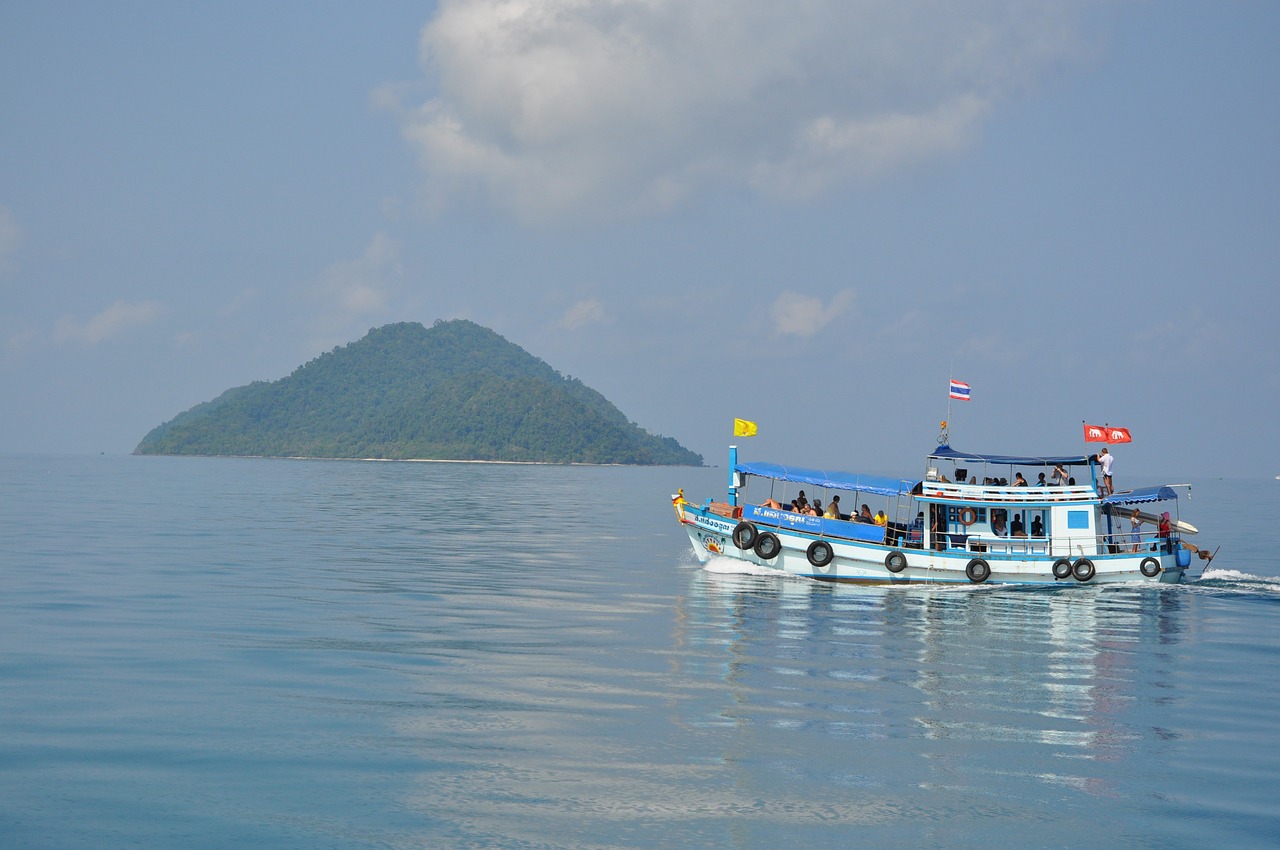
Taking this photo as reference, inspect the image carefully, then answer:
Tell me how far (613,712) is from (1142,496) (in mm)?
28640

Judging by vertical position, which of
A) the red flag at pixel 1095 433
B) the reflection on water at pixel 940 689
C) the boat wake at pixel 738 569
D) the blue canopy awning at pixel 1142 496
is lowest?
the reflection on water at pixel 940 689

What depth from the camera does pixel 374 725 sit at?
17312 millimetres

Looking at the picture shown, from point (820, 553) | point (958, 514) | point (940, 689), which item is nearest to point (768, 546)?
point (820, 553)

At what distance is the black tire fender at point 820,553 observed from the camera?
3909 centimetres

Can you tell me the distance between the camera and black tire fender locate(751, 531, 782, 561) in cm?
3975

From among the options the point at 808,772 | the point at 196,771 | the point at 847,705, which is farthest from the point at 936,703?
the point at 196,771

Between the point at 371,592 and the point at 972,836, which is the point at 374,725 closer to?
the point at 972,836

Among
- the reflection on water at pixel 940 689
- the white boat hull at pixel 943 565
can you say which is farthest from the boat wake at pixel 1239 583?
the reflection on water at pixel 940 689

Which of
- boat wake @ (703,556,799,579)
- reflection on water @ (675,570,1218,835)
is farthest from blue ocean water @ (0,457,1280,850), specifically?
boat wake @ (703,556,799,579)

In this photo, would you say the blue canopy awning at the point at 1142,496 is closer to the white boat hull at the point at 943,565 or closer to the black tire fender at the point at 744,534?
the white boat hull at the point at 943,565

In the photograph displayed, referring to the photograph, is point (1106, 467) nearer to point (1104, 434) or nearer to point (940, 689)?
point (1104, 434)

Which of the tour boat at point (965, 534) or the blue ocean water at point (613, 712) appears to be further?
the tour boat at point (965, 534)

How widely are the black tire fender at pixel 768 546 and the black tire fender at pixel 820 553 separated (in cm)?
123

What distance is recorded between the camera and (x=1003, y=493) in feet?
129
